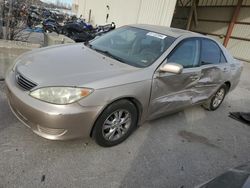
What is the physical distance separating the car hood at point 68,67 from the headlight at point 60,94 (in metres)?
0.06

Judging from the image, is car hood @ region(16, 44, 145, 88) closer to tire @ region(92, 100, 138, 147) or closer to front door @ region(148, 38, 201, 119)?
tire @ region(92, 100, 138, 147)

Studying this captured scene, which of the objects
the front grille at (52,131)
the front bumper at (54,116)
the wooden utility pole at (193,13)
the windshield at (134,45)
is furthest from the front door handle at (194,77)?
the wooden utility pole at (193,13)

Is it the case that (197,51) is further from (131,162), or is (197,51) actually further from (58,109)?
(58,109)

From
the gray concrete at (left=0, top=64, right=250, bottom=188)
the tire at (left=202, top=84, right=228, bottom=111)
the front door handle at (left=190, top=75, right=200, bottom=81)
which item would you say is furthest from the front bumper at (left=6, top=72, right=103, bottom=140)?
the tire at (left=202, top=84, right=228, bottom=111)

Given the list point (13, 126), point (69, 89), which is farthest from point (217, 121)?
point (13, 126)

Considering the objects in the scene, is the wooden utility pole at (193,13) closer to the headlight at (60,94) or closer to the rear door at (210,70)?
the rear door at (210,70)

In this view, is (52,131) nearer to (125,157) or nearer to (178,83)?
(125,157)

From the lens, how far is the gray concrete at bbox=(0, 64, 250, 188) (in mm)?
2418

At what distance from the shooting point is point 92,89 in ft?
8.13

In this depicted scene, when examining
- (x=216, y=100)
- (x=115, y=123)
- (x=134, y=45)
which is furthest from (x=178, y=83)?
(x=216, y=100)

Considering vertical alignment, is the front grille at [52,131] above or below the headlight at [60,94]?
below

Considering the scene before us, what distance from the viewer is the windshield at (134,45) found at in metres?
3.22

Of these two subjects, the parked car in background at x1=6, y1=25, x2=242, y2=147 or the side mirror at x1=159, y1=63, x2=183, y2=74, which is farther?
the side mirror at x1=159, y1=63, x2=183, y2=74

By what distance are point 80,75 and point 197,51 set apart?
2181mm
